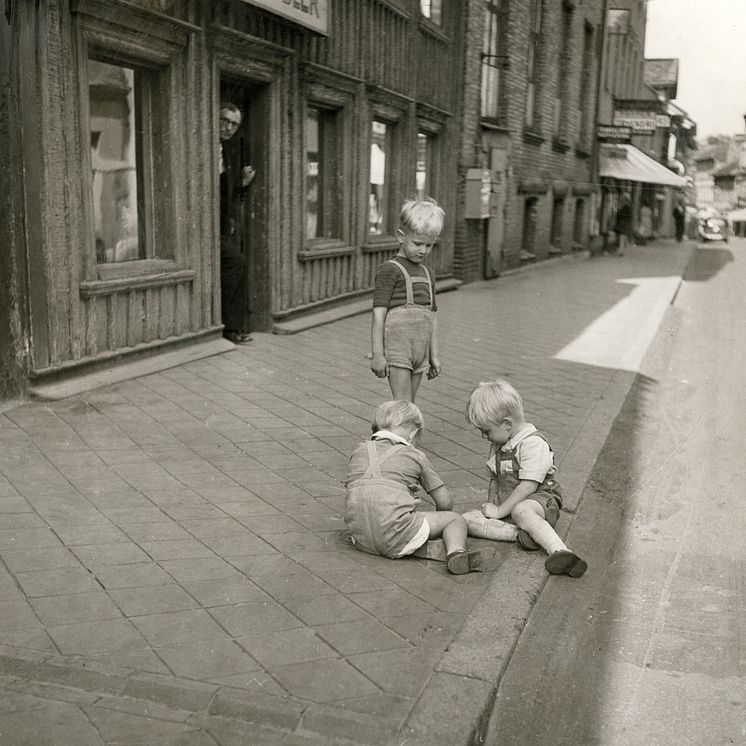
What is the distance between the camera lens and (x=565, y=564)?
13.5ft

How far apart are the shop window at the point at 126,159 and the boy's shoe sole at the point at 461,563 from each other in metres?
4.48

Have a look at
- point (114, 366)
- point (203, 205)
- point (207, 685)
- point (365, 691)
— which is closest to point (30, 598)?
point (207, 685)

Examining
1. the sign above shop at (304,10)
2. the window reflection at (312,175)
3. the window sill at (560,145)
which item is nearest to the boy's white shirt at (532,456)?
the sign above shop at (304,10)

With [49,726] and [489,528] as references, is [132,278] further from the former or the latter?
[49,726]

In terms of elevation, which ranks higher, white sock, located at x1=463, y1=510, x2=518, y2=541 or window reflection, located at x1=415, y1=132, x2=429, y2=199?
window reflection, located at x1=415, y1=132, x2=429, y2=199

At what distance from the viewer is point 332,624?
3.47 metres

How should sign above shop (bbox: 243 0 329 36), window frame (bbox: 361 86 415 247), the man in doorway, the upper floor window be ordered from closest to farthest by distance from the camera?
1. sign above shop (bbox: 243 0 329 36)
2. the man in doorway
3. window frame (bbox: 361 86 415 247)
4. the upper floor window

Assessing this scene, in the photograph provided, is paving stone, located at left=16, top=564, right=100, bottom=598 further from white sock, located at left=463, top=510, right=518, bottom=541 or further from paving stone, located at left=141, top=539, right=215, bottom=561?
white sock, located at left=463, top=510, right=518, bottom=541

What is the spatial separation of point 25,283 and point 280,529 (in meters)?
3.15

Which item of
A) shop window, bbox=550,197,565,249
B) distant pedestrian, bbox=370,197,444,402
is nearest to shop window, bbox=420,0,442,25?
distant pedestrian, bbox=370,197,444,402

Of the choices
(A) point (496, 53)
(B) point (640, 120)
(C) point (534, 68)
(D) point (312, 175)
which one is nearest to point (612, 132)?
(B) point (640, 120)

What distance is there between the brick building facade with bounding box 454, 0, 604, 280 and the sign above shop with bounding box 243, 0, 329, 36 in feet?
20.5

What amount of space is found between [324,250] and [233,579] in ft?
25.0

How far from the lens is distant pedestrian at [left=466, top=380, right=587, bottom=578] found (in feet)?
14.1
